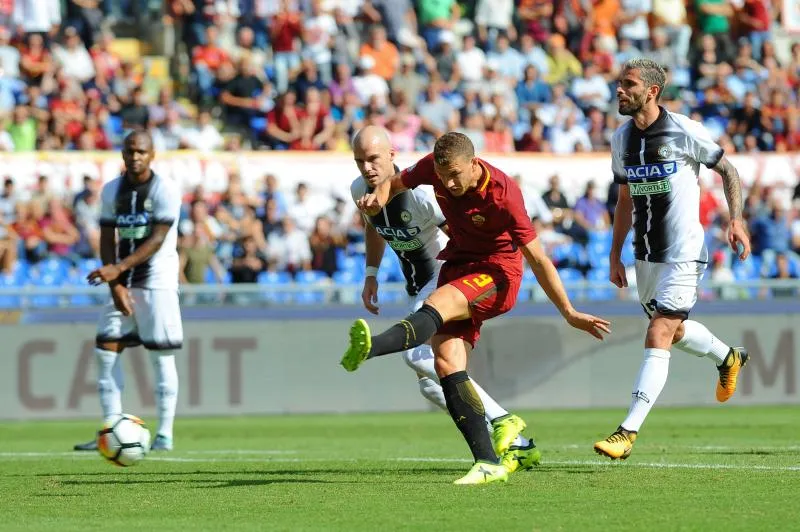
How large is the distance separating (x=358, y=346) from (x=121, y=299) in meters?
4.92

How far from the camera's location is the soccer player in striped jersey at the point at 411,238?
9211 millimetres

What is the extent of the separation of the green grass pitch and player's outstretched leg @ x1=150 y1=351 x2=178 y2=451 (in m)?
0.23

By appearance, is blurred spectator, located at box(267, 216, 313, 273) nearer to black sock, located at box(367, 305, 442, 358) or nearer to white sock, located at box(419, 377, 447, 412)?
white sock, located at box(419, 377, 447, 412)

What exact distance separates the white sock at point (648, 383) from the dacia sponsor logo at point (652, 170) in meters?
1.09

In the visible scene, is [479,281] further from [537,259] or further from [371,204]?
[371,204]

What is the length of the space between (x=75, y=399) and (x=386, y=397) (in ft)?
12.5

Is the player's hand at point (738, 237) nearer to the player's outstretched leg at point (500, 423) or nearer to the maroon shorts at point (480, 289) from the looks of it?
the maroon shorts at point (480, 289)

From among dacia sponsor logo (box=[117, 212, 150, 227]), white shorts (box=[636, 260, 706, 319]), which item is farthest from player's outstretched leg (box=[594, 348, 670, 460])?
dacia sponsor logo (box=[117, 212, 150, 227])

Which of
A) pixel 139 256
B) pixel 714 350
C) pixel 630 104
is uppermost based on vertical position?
pixel 630 104

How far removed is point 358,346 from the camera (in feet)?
23.8

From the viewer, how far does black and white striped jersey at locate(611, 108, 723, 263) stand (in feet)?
29.3

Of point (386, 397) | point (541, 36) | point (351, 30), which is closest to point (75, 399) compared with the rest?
point (386, 397)

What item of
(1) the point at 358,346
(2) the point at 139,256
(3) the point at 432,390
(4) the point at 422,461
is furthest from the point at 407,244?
(2) the point at 139,256

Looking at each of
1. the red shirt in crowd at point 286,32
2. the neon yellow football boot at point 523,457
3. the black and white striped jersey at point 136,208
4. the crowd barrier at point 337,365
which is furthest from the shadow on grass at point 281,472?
the red shirt in crowd at point 286,32
